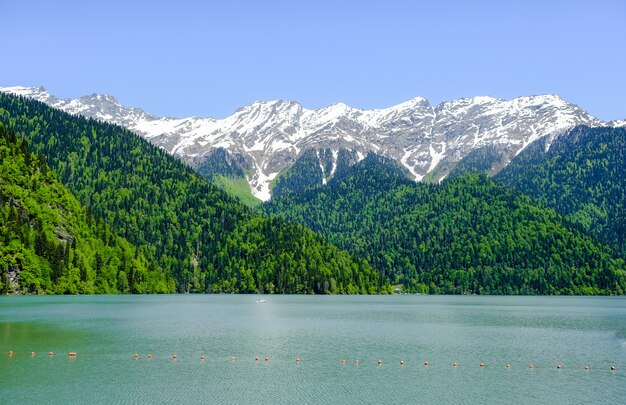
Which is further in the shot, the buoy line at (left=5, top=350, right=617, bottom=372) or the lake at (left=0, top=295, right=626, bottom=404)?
the buoy line at (left=5, top=350, right=617, bottom=372)

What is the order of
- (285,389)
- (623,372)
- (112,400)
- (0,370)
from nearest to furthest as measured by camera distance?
(112,400)
(285,389)
(0,370)
(623,372)

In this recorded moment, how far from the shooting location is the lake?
53188 millimetres

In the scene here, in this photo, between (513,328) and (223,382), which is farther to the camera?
(513,328)

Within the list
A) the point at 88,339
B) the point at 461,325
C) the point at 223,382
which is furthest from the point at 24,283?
the point at 223,382

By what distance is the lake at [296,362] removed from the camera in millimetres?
53188

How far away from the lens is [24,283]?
648 ft

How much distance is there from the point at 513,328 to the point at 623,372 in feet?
167

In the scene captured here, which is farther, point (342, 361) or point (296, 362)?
point (342, 361)

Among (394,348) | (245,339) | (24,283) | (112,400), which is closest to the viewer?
(112,400)

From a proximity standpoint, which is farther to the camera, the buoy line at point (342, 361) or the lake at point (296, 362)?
the buoy line at point (342, 361)

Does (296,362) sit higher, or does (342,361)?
(296,362)

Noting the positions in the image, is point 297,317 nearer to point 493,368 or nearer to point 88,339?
point 88,339

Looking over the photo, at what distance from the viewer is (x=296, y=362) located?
70000 mm

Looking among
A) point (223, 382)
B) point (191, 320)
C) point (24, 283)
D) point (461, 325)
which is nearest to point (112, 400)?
point (223, 382)
